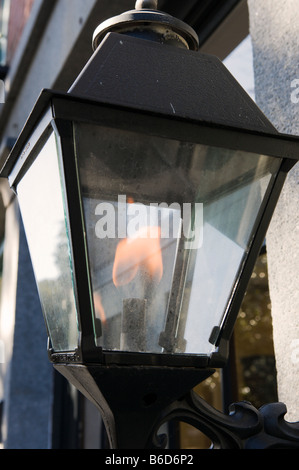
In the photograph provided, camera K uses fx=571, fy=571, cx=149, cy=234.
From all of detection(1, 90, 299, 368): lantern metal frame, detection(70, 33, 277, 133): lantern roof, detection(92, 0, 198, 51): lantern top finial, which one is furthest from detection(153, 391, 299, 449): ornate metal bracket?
detection(92, 0, 198, 51): lantern top finial

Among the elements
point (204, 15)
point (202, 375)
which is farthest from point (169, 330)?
point (204, 15)

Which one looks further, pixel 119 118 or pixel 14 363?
pixel 14 363

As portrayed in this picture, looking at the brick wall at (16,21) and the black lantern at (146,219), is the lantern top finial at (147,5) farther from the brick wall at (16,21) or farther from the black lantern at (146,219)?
the brick wall at (16,21)

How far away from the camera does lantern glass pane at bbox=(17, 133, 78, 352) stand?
1.11 metres

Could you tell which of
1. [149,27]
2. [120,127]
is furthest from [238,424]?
[149,27]

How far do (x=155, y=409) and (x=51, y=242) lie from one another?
1.32 feet

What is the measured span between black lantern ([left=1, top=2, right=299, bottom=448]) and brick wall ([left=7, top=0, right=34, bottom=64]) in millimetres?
4626

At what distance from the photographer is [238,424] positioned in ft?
4.06

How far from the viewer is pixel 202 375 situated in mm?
1152

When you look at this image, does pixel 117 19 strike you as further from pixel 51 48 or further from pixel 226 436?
pixel 51 48

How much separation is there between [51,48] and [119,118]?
359 centimetres

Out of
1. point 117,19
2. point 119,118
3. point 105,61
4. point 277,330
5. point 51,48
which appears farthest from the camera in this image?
point 51,48

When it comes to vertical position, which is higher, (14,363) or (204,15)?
(204,15)

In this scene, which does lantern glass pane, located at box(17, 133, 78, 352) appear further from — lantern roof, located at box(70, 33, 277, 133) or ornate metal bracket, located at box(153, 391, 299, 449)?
ornate metal bracket, located at box(153, 391, 299, 449)
